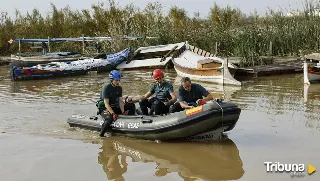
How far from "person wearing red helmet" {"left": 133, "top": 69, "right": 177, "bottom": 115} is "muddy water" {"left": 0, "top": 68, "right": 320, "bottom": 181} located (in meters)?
0.71

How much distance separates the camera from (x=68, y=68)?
20.4m

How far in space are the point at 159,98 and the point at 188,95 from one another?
672mm

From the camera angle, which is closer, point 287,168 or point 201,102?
point 287,168

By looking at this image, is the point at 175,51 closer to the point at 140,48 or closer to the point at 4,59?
the point at 140,48

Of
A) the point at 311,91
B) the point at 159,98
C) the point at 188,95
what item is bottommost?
the point at 311,91

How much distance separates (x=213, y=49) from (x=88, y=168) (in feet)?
53.1

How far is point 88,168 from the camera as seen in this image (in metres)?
7.01

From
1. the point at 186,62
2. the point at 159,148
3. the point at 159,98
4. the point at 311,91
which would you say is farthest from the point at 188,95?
the point at 186,62

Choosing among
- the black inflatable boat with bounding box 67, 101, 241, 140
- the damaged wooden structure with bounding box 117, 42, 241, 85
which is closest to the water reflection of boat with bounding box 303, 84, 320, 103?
the damaged wooden structure with bounding box 117, 42, 241, 85

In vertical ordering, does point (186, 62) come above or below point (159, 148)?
Result: above

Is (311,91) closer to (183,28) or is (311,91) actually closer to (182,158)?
(182,158)

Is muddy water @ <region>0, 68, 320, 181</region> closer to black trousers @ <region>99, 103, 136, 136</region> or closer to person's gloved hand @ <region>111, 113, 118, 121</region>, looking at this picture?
black trousers @ <region>99, 103, 136, 136</region>

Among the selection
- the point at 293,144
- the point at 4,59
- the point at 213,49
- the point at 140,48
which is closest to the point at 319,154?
the point at 293,144

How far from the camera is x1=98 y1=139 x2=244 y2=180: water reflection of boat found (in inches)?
263
